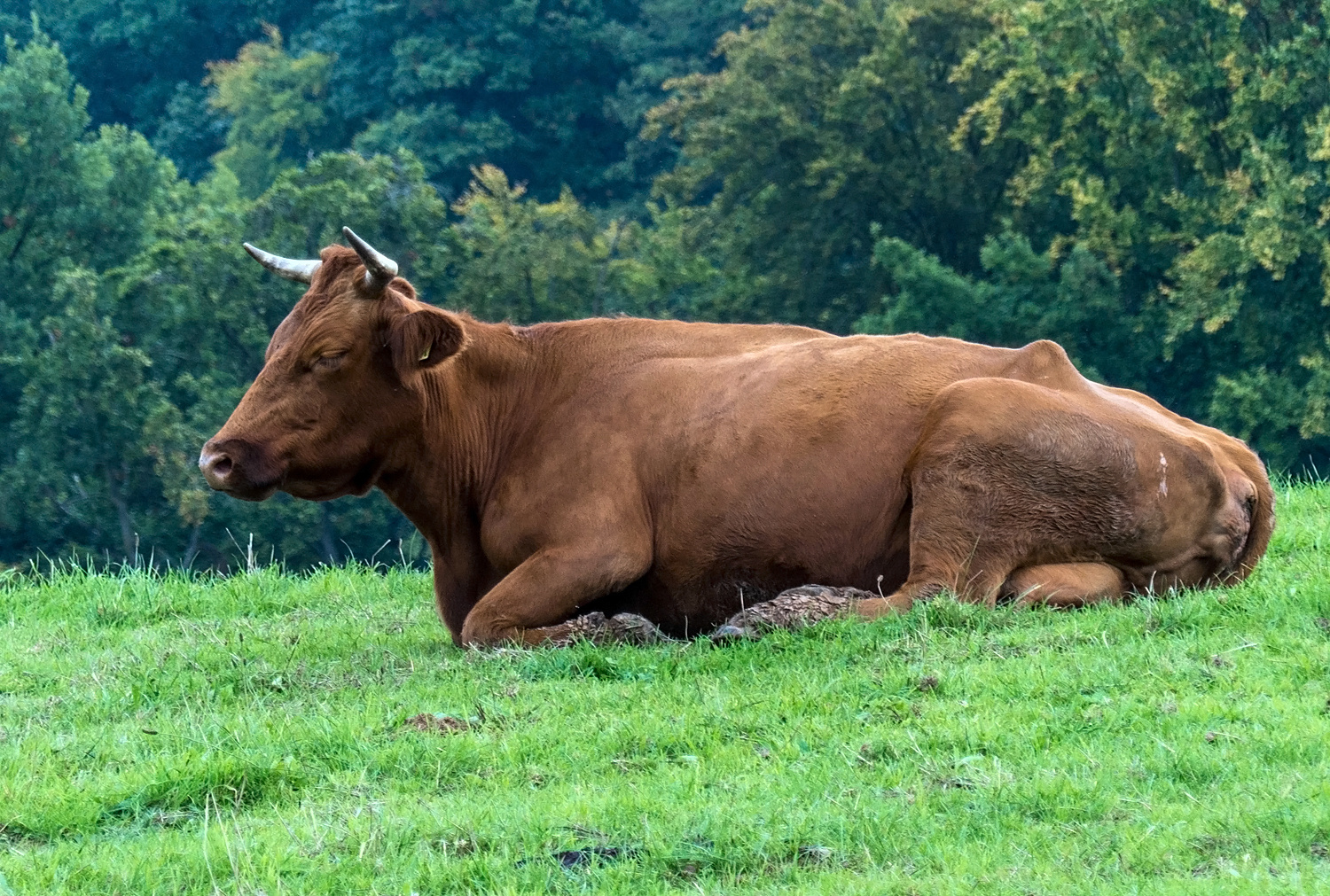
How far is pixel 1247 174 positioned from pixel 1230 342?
3988mm

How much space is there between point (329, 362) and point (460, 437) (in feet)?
2.73

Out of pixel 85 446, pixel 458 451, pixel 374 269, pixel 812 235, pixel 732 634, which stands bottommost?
pixel 85 446

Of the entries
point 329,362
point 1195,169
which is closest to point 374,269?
point 329,362

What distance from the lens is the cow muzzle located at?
29.6ft

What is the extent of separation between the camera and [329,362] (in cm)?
938

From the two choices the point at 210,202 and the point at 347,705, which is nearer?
the point at 347,705

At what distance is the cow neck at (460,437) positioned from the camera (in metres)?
9.72

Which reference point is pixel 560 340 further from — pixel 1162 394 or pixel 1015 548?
pixel 1162 394

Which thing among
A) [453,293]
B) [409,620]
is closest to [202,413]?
[453,293]

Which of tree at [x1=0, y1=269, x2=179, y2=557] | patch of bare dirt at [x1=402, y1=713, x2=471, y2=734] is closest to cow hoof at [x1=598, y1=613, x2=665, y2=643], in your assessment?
patch of bare dirt at [x1=402, y1=713, x2=471, y2=734]

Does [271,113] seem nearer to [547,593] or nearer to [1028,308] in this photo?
[1028,308]

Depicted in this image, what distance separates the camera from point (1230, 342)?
140ft

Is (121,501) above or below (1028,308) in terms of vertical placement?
below

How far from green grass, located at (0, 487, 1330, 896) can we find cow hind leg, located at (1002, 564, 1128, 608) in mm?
251
